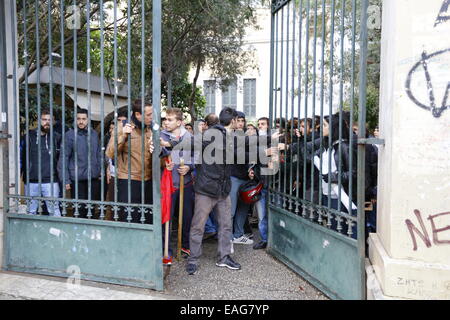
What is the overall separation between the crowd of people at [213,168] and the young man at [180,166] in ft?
0.04

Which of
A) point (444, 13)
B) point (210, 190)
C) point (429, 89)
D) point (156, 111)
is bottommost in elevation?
point (210, 190)

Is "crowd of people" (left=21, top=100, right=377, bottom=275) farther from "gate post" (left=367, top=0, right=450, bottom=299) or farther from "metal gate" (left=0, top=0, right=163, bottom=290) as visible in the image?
"gate post" (left=367, top=0, right=450, bottom=299)

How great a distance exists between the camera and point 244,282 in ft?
13.8

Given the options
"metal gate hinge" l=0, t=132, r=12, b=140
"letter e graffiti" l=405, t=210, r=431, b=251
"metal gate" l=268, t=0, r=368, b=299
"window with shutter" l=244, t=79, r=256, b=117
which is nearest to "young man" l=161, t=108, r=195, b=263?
"metal gate" l=268, t=0, r=368, b=299

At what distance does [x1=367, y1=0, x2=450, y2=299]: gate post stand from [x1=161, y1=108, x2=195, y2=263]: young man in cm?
237

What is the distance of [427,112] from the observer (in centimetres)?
292

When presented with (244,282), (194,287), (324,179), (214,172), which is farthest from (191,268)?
(324,179)

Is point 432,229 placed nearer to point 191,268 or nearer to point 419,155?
point 419,155

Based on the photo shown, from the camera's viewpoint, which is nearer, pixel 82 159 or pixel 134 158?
pixel 134 158

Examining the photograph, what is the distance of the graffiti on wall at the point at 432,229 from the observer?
2900 mm

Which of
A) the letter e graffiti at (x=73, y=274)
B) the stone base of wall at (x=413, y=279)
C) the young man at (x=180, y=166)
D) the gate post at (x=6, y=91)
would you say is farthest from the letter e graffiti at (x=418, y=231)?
the gate post at (x=6, y=91)

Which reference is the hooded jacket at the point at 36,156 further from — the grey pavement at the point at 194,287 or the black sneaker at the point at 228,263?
the black sneaker at the point at 228,263

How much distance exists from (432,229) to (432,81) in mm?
1099

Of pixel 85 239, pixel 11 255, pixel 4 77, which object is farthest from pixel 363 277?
pixel 4 77
